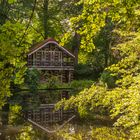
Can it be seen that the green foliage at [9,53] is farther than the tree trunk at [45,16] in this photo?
No

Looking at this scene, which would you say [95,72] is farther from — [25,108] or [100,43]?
[25,108]

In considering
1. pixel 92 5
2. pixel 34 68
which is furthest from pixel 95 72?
pixel 92 5

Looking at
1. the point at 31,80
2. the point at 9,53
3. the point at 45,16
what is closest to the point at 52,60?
the point at 31,80

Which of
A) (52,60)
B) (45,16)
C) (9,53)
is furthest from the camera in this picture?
(45,16)

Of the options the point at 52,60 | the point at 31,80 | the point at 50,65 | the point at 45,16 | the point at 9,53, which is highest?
the point at 45,16

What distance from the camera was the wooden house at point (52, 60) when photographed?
37156 mm

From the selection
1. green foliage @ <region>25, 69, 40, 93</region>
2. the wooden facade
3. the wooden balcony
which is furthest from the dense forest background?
the wooden facade

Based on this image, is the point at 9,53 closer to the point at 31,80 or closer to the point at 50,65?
the point at 31,80

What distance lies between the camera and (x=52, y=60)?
3844 cm

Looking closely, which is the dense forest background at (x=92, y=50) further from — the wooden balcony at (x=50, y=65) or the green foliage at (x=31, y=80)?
the wooden balcony at (x=50, y=65)

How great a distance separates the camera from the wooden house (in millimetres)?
37156

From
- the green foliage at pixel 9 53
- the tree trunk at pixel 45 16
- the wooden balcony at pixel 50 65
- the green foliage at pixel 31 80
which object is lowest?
the green foliage at pixel 31 80

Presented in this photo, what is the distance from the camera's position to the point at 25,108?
22.6 m

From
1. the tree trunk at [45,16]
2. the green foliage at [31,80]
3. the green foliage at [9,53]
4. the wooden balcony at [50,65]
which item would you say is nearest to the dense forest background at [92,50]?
the green foliage at [9,53]
